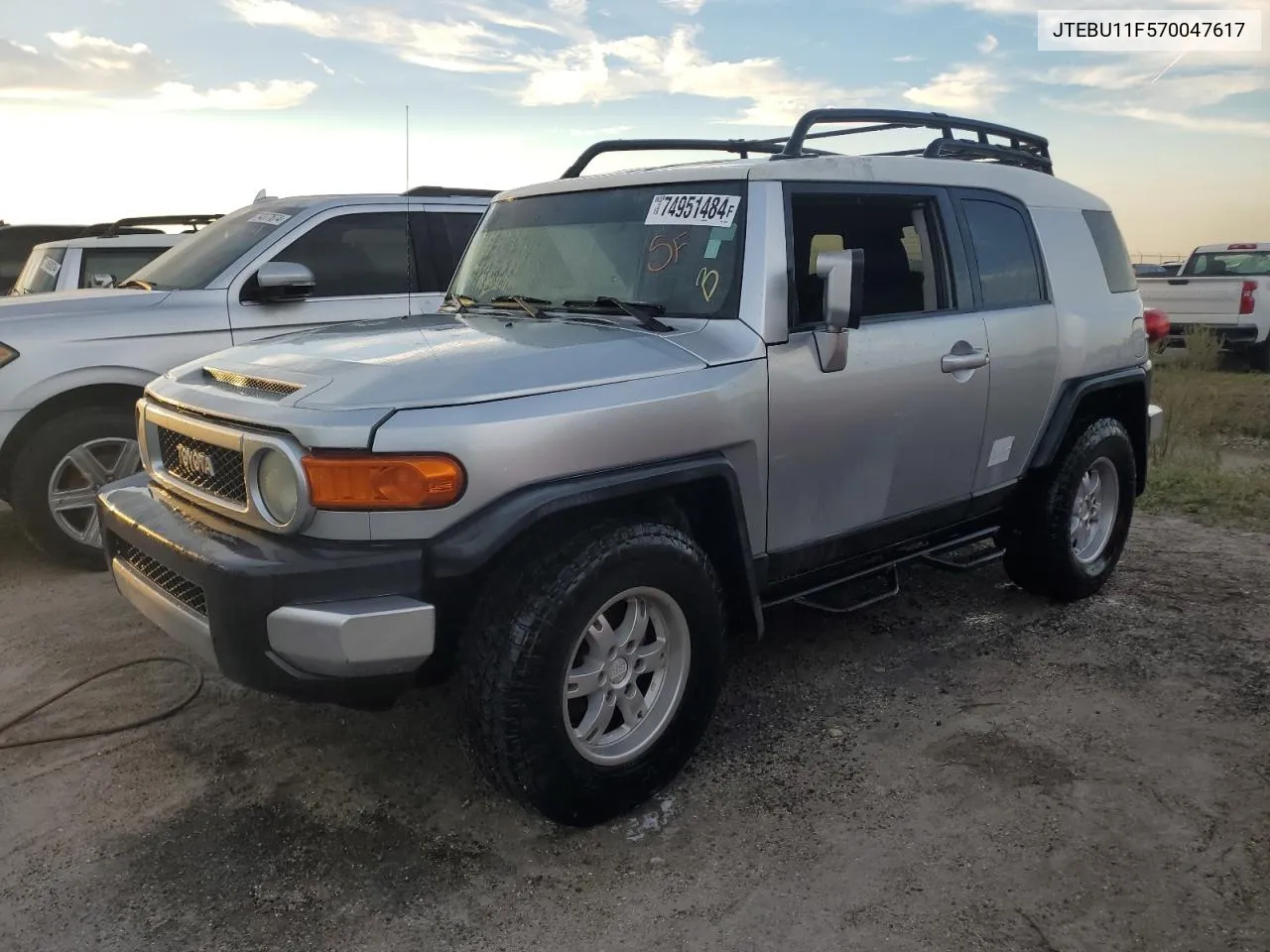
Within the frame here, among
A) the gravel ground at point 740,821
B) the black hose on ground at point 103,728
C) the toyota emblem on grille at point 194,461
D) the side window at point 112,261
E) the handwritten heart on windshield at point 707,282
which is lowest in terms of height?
the gravel ground at point 740,821

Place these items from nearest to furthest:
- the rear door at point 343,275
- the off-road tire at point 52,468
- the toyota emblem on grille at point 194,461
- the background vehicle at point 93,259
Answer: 1. the toyota emblem on grille at point 194,461
2. the off-road tire at point 52,468
3. the rear door at point 343,275
4. the background vehicle at point 93,259

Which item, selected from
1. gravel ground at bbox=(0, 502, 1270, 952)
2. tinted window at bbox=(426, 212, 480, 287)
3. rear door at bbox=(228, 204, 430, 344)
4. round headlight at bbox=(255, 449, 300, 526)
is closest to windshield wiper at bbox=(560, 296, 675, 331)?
round headlight at bbox=(255, 449, 300, 526)

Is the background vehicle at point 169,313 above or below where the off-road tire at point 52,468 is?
above

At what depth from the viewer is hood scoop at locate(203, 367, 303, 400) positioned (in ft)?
9.27

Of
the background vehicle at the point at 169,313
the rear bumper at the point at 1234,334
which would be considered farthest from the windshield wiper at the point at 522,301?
the rear bumper at the point at 1234,334

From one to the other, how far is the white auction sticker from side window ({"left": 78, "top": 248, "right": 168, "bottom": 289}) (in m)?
5.65

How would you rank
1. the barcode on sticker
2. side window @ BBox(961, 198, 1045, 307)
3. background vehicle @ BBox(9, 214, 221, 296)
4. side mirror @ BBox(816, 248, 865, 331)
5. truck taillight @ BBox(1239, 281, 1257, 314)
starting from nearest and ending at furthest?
1. side mirror @ BBox(816, 248, 865, 331)
2. side window @ BBox(961, 198, 1045, 307)
3. the barcode on sticker
4. background vehicle @ BBox(9, 214, 221, 296)
5. truck taillight @ BBox(1239, 281, 1257, 314)

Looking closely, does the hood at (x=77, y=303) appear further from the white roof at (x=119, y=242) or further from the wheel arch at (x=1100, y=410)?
the wheel arch at (x=1100, y=410)

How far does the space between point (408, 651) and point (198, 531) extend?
783 mm

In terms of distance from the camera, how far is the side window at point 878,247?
348 centimetres

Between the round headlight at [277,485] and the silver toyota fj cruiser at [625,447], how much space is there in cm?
1

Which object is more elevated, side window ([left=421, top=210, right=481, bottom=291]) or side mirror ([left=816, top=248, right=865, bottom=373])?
side window ([left=421, top=210, right=481, bottom=291])

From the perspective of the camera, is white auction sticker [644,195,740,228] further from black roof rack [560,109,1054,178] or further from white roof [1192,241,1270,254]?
white roof [1192,241,1270,254]

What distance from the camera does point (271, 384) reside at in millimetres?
2887
